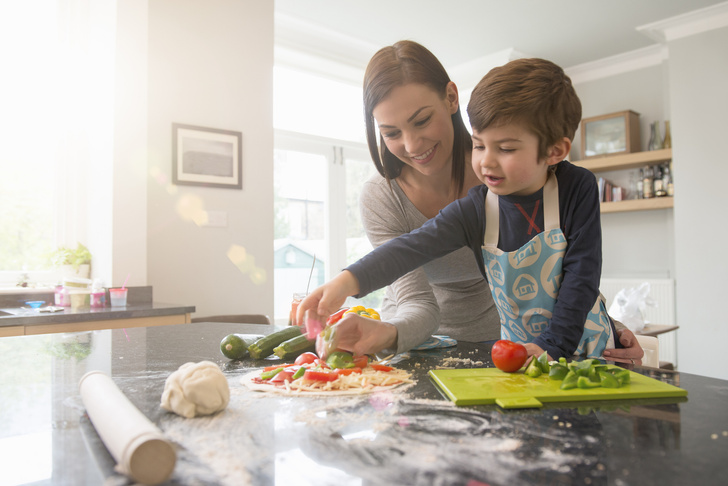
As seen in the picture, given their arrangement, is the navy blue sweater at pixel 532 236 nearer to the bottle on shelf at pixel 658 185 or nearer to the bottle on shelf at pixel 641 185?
the bottle on shelf at pixel 658 185

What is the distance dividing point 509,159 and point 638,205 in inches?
217

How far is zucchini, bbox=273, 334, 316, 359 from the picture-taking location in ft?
4.09

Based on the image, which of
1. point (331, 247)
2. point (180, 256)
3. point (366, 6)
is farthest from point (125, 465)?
point (331, 247)

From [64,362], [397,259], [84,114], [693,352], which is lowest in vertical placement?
[693,352]

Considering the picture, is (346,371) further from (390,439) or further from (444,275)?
(444,275)

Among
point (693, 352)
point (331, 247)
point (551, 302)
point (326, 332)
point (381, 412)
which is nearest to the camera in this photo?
point (381, 412)

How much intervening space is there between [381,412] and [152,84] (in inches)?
135

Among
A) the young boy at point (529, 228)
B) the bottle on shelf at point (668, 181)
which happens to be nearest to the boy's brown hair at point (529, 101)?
the young boy at point (529, 228)

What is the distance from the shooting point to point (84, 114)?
3.75m

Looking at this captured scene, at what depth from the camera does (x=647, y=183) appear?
602 cm

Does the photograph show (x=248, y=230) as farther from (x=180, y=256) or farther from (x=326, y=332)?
(x=326, y=332)

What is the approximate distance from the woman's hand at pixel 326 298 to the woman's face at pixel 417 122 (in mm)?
482

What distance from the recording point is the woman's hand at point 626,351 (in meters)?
1.35

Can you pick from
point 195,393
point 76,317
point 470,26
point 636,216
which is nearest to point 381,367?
point 195,393
